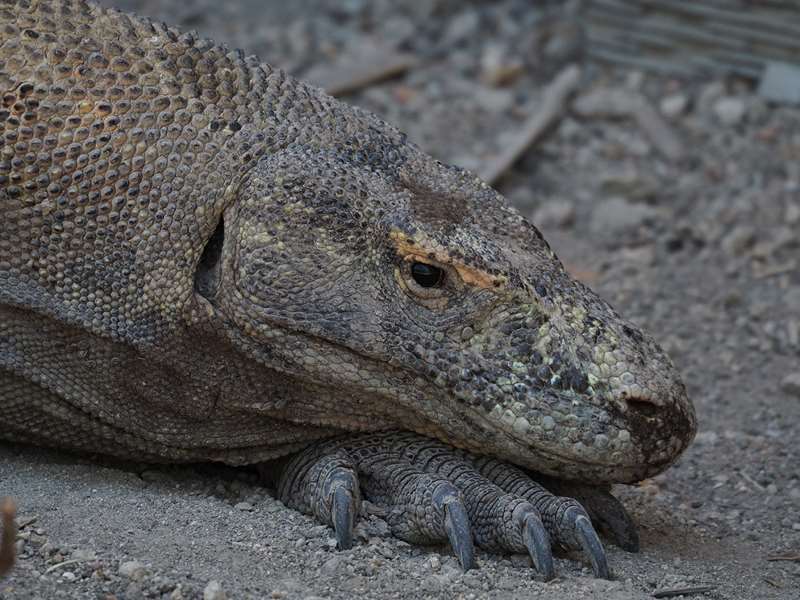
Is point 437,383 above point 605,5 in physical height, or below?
below

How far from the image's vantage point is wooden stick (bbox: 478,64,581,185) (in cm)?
1022

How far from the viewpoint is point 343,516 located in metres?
5.05

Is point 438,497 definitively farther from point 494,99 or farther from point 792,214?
point 494,99

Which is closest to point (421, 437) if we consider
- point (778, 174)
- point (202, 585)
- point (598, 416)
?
point (598, 416)

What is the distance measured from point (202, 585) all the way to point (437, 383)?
115cm

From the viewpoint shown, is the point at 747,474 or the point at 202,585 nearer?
the point at 202,585

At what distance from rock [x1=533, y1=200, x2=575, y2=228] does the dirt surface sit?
15 millimetres

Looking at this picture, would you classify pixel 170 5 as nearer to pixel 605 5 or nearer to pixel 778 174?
pixel 605 5

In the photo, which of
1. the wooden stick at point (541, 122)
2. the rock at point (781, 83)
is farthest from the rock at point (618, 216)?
the rock at point (781, 83)

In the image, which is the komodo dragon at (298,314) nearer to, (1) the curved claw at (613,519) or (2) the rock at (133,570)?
(1) the curved claw at (613,519)

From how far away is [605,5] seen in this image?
38.1 ft

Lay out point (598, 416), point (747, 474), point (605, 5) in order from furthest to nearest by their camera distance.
→ point (605, 5) < point (747, 474) < point (598, 416)

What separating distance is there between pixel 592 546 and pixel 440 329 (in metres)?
0.98

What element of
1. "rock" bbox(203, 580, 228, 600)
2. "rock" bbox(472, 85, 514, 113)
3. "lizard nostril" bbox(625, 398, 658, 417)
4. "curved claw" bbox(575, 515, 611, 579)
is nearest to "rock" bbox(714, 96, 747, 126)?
"rock" bbox(472, 85, 514, 113)
